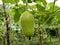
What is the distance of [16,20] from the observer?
908 millimetres

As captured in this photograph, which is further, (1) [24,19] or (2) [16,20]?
(2) [16,20]

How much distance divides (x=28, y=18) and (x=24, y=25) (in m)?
0.03

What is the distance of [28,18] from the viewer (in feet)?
1.91

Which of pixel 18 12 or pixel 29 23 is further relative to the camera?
pixel 18 12

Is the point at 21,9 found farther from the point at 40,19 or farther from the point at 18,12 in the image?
Result: the point at 40,19

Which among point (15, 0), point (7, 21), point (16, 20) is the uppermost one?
point (15, 0)

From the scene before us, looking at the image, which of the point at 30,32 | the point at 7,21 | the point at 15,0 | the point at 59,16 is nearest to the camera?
the point at 30,32

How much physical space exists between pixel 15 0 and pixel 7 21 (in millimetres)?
648

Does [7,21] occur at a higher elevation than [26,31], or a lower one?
lower

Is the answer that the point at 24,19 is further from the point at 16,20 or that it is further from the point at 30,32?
the point at 16,20

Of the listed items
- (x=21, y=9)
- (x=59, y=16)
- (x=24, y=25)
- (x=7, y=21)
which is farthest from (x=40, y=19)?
(x=24, y=25)

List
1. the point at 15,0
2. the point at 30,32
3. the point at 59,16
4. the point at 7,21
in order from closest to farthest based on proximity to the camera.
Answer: the point at 30,32 < the point at 15,0 < the point at 59,16 < the point at 7,21

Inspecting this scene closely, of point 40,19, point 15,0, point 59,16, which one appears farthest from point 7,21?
point 15,0

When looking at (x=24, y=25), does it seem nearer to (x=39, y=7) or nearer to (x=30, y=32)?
(x=30, y=32)
